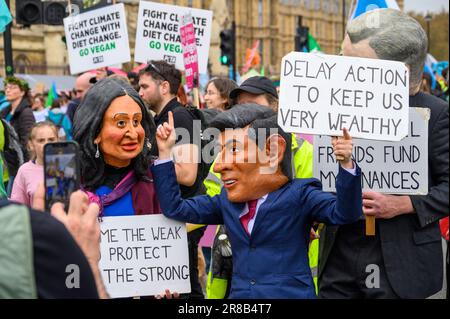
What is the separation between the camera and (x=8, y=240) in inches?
72.9

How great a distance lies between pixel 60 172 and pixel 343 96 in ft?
5.71

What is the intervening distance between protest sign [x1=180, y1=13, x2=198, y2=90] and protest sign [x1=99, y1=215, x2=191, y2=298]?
14.3 ft

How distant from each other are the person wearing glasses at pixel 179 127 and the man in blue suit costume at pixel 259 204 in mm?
872

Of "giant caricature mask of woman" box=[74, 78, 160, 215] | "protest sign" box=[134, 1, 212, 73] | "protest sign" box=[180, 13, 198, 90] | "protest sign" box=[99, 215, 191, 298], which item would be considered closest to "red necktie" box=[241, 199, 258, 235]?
"protest sign" box=[99, 215, 191, 298]

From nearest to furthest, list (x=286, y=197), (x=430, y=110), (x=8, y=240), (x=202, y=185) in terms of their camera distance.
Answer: (x=8, y=240) < (x=286, y=197) < (x=430, y=110) < (x=202, y=185)

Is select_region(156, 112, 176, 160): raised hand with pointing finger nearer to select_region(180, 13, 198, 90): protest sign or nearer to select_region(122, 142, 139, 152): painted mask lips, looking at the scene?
select_region(122, 142, 139, 152): painted mask lips

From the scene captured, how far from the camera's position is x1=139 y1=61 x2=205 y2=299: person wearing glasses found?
530cm

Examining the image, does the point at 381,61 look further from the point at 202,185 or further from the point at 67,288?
the point at 67,288

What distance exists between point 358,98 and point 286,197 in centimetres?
55

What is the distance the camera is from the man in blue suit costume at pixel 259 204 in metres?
4.11

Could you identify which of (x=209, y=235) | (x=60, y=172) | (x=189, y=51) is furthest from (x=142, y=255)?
(x=189, y=51)

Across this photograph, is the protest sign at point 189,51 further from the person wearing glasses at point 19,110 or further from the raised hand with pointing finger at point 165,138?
the raised hand with pointing finger at point 165,138

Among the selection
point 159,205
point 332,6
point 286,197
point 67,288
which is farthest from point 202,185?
point 332,6

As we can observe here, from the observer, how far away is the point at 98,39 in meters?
10.4
